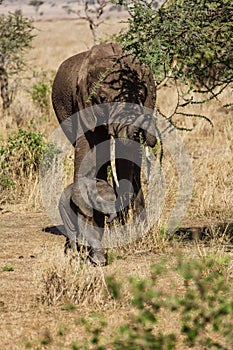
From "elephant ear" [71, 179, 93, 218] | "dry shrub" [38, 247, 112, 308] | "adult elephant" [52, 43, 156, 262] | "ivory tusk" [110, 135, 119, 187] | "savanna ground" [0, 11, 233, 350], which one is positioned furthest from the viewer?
"ivory tusk" [110, 135, 119, 187]

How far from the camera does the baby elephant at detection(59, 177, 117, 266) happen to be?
24.8ft

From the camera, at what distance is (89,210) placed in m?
7.61

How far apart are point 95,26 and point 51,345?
10910mm

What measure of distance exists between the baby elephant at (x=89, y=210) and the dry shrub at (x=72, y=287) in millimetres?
935

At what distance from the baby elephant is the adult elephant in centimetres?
7

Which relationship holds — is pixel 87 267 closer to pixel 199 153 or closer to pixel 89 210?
pixel 89 210

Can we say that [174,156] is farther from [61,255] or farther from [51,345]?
[51,345]

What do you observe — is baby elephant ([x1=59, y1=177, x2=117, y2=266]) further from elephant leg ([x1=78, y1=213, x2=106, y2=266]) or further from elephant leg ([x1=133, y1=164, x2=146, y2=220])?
Answer: elephant leg ([x1=133, y1=164, x2=146, y2=220])

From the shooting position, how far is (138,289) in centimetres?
437

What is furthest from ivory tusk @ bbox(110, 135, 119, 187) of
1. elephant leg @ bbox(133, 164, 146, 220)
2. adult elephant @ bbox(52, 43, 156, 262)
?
elephant leg @ bbox(133, 164, 146, 220)

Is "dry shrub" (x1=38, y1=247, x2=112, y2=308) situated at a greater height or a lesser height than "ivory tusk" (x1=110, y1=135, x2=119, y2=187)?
Answer: lesser

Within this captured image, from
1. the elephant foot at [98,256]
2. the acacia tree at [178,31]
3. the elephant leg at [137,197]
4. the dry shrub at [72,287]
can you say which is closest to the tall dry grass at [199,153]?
the elephant leg at [137,197]

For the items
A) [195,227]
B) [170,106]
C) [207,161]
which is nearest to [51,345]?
[195,227]

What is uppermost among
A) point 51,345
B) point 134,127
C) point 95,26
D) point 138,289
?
point 95,26
